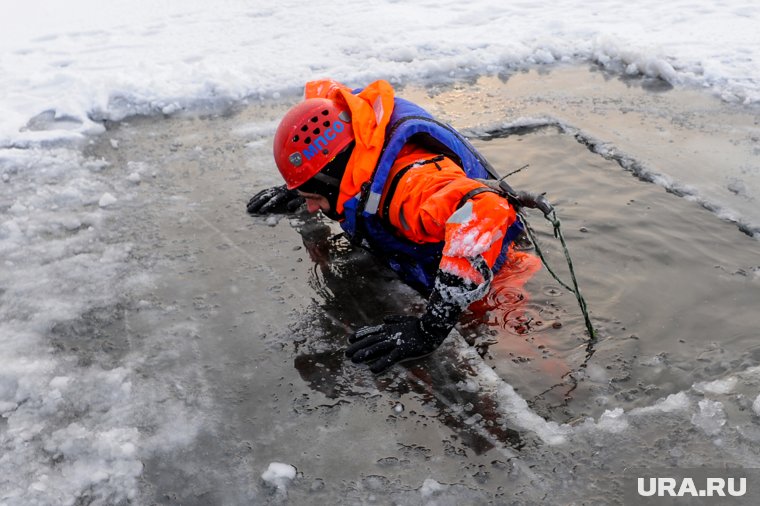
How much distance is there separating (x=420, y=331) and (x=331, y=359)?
469mm

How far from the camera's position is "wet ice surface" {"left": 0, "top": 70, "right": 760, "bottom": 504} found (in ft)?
8.99

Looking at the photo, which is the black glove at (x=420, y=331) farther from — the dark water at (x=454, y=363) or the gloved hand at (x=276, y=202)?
the gloved hand at (x=276, y=202)

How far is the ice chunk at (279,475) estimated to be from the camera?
2705 mm

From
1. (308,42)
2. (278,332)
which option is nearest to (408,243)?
(278,332)

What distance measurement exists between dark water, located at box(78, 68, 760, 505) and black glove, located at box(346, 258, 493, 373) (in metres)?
0.10

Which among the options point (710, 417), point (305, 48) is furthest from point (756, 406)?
point (305, 48)

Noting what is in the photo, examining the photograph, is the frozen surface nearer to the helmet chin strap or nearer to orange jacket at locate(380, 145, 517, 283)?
the helmet chin strap

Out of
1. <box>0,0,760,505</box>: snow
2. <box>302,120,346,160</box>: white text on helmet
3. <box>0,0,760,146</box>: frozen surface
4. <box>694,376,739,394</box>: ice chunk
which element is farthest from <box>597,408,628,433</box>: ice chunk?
<box>0,0,760,146</box>: frozen surface

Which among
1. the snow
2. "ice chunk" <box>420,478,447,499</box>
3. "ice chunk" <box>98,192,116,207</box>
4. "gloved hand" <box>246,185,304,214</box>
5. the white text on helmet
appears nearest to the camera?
"ice chunk" <box>420,478,447,499</box>

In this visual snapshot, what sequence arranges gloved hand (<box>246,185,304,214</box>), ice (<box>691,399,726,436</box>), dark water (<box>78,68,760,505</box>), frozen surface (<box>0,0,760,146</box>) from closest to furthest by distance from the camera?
dark water (<box>78,68,760,505</box>)
ice (<box>691,399,726,436</box>)
gloved hand (<box>246,185,304,214</box>)
frozen surface (<box>0,0,760,146</box>)

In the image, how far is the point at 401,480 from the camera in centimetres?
269

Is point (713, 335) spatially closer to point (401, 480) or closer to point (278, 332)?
point (401, 480)

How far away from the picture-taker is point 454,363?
331 cm

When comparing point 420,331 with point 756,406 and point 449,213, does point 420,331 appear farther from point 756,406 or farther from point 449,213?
point 756,406
